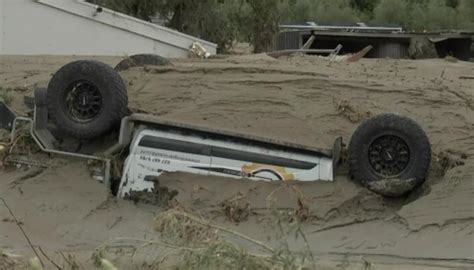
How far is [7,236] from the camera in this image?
9508 millimetres

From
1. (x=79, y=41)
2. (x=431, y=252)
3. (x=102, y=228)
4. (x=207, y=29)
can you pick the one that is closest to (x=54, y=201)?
(x=102, y=228)

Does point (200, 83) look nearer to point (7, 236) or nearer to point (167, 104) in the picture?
point (167, 104)

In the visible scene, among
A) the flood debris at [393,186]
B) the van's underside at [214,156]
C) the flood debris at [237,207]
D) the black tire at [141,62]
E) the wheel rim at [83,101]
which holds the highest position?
the black tire at [141,62]

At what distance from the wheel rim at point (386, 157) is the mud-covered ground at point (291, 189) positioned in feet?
0.95

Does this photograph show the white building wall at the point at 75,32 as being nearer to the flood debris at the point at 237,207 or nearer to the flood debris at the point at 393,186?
the flood debris at the point at 237,207

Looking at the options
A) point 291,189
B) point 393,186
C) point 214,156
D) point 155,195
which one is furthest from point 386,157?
point 155,195

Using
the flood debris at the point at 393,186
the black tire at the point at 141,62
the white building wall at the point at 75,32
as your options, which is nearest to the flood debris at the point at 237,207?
the flood debris at the point at 393,186

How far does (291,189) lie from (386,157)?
1068mm

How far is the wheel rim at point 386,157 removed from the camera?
9.92 meters

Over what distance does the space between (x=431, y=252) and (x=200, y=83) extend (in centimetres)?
479

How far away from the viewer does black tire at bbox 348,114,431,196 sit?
9812mm

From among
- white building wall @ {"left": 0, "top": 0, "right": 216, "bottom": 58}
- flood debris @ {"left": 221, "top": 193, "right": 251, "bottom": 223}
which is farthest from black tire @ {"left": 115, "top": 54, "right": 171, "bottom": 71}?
white building wall @ {"left": 0, "top": 0, "right": 216, "bottom": 58}

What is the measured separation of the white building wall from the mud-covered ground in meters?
14.5

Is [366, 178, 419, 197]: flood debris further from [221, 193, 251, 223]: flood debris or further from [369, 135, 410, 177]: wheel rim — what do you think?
[221, 193, 251, 223]: flood debris
